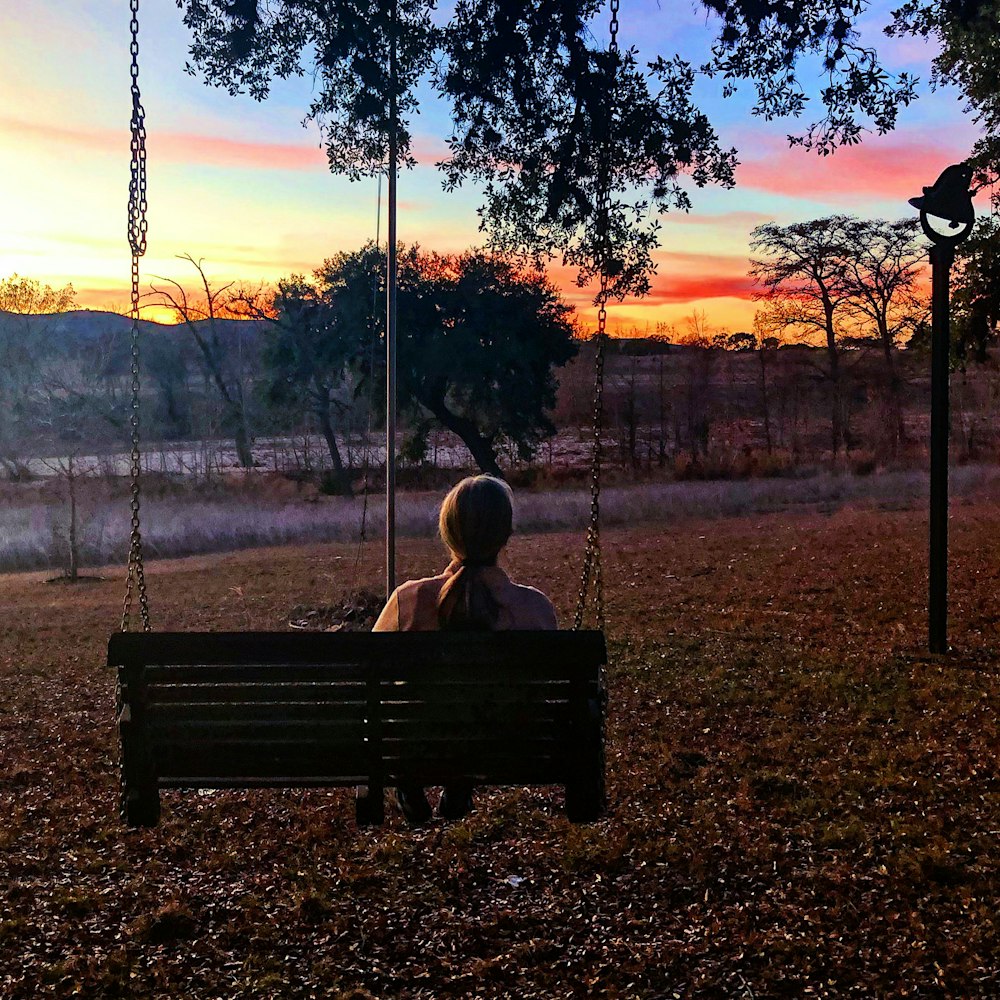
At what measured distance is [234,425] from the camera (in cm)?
3784

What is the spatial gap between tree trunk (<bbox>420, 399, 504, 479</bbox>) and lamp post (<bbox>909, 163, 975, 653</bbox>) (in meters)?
16.1

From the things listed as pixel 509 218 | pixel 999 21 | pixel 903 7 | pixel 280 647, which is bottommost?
pixel 280 647

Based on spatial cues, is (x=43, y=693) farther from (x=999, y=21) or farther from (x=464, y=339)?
(x=464, y=339)

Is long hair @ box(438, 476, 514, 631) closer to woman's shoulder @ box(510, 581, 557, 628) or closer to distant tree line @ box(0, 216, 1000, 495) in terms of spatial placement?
woman's shoulder @ box(510, 581, 557, 628)

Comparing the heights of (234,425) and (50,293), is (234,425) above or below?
below

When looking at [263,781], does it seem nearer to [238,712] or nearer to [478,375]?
[238,712]

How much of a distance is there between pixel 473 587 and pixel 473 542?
0.51 ft

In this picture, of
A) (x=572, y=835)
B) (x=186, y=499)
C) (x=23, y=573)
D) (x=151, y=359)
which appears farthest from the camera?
(x=151, y=359)

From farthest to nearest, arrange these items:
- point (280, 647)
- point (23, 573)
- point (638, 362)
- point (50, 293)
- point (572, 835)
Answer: point (638, 362), point (50, 293), point (23, 573), point (572, 835), point (280, 647)

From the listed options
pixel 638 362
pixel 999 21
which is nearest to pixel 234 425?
pixel 638 362

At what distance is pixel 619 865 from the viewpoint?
15.1 feet

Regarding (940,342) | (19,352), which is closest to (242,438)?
(19,352)

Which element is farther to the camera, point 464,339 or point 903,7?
point 464,339

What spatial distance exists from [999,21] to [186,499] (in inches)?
1009
